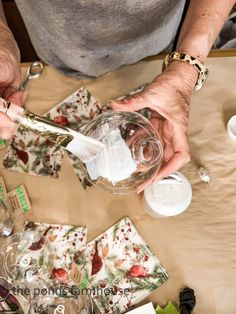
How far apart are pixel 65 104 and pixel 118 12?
246mm

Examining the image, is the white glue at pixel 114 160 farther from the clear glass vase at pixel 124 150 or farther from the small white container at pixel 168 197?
the small white container at pixel 168 197

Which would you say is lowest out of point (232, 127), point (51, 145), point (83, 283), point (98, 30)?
point (83, 283)

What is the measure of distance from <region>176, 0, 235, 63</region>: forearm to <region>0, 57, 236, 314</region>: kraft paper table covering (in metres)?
0.15

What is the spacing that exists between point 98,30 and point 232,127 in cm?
35

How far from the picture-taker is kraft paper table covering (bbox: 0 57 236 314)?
79 centimetres

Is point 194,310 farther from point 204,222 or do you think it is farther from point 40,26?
point 40,26

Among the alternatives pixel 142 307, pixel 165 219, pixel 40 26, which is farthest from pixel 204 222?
pixel 40 26

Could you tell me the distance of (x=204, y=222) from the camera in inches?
32.2

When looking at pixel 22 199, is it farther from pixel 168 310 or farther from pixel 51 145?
pixel 168 310

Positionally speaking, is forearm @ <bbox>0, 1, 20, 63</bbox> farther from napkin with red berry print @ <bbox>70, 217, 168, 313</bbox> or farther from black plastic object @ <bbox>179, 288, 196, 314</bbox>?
black plastic object @ <bbox>179, 288, 196, 314</bbox>

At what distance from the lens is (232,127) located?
88 cm

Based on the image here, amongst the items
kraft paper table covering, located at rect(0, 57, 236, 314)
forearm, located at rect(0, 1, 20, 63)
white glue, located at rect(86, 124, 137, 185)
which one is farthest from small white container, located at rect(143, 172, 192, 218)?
forearm, located at rect(0, 1, 20, 63)

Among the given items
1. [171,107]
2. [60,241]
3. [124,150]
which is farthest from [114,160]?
[60,241]

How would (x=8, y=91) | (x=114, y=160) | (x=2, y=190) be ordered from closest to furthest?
(x=114, y=160), (x=8, y=91), (x=2, y=190)
